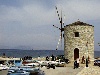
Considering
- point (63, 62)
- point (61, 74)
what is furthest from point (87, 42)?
point (61, 74)

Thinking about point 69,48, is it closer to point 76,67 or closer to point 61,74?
point 76,67

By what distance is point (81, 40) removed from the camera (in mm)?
40656

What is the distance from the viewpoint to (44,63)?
38312mm

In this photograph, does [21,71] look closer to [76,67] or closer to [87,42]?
[76,67]

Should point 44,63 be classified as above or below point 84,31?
below

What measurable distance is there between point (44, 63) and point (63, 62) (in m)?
2.41

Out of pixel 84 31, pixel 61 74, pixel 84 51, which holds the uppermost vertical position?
pixel 84 31

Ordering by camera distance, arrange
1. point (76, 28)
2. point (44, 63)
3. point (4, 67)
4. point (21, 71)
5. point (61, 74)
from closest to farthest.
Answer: point (21, 71) → point (61, 74) → point (4, 67) → point (44, 63) → point (76, 28)

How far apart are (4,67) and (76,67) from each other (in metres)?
8.15

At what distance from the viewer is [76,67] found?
114 feet

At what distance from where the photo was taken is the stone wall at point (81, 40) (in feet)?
133

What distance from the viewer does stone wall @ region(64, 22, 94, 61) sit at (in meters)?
40.6

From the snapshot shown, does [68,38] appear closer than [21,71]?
No

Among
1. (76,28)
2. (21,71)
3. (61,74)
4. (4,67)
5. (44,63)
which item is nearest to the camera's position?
(21,71)
